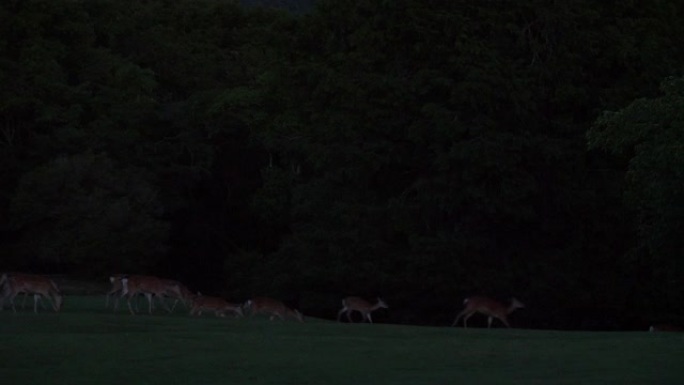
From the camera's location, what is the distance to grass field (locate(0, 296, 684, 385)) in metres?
13.9

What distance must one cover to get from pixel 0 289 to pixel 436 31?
14.1 m

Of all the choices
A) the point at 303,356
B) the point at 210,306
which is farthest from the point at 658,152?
the point at 210,306

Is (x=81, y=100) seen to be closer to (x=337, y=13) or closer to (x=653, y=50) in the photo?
(x=337, y=13)

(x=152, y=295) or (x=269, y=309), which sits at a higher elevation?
(x=152, y=295)

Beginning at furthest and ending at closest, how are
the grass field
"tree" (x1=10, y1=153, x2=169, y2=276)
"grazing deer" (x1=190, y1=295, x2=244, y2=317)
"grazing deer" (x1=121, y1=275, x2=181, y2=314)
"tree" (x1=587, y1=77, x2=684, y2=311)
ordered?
"tree" (x1=10, y1=153, x2=169, y2=276), "grazing deer" (x1=121, y1=275, x2=181, y2=314), "grazing deer" (x1=190, y1=295, x2=244, y2=317), "tree" (x1=587, y1=77, x2=684, y2=311), the grass field

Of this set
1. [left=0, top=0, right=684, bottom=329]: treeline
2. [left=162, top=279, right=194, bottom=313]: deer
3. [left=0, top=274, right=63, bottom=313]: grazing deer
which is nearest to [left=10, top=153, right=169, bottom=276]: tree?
[left=0, top=0, right=684, bottom=329]: treeline

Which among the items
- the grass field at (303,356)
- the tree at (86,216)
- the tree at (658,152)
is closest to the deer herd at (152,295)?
the grass field at (303,356)

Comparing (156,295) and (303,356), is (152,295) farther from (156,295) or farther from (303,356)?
(303,356)

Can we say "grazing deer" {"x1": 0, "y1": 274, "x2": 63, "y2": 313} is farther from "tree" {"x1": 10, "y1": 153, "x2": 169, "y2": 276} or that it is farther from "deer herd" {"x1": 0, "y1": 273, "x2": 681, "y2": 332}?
"tree" {"x1": 10, "y1": 153, "x2": 169, "y2": 276}

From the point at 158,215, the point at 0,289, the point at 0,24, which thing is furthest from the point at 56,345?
the point at 0,24

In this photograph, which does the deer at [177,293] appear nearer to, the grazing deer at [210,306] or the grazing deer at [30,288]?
the grazing deer at [210,306]

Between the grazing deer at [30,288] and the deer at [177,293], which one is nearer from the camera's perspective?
the grazing deer at [30,288]

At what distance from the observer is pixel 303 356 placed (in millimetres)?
15820

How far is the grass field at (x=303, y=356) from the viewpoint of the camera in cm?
1389
